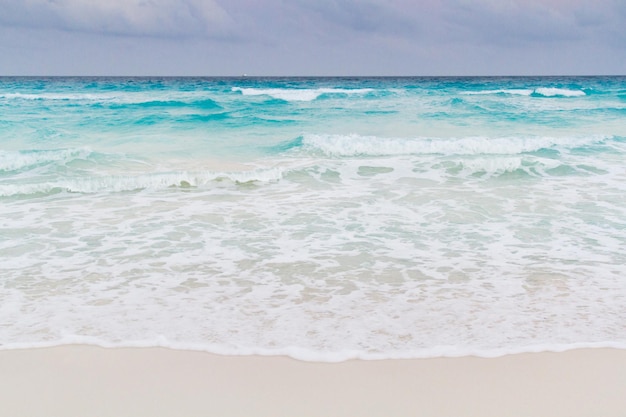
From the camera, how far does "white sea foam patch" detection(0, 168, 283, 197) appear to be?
32.6 feet

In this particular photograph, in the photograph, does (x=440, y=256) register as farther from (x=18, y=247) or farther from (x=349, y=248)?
(x=18, y=247)

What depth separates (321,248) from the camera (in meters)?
6.71

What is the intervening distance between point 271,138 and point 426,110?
1110 centimetres

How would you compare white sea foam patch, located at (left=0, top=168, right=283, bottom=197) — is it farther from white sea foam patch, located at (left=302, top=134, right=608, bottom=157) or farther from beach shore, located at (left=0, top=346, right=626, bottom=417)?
beach shore, located at (left=0, top=346, right=626, bottom=417)

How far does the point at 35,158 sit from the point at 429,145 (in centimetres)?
956

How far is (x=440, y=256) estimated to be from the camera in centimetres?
638

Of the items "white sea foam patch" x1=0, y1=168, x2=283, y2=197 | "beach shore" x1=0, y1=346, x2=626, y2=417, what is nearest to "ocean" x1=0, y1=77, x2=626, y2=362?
"white sea foam patch" x1=0, y1=168, x2=283, y2=197

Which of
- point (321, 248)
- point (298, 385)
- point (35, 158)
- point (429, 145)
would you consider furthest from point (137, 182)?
point (429, 145)

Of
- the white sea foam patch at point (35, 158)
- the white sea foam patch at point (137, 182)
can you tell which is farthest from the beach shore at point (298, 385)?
the white sea foam patch at point (35, 158)

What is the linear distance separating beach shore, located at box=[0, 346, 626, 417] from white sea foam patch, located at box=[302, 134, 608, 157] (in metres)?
10.8

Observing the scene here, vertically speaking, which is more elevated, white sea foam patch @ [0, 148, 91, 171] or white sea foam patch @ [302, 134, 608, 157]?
white sea foam patch @ [302, 134, 608, 157]

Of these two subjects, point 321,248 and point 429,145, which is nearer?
point 321,248

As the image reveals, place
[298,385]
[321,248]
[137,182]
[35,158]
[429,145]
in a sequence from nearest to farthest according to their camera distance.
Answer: [298,385] < [321,248] < [137,182] < [35,158] < [429,145]

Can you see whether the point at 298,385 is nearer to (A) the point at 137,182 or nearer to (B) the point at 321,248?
(B) the point at 321,248
